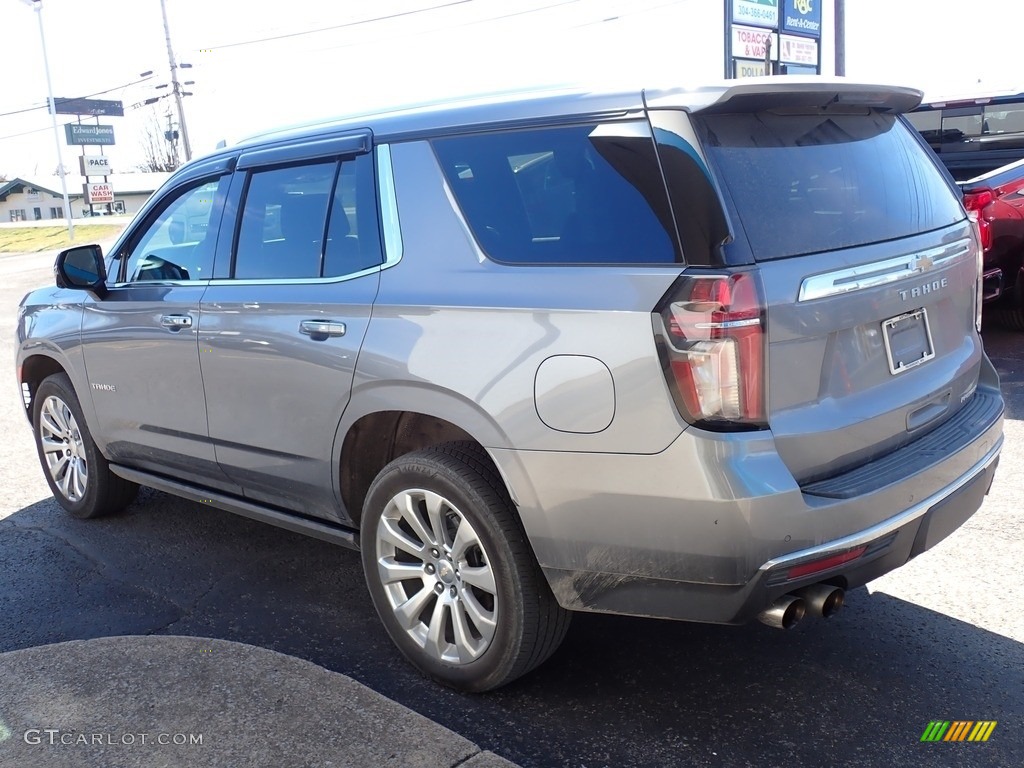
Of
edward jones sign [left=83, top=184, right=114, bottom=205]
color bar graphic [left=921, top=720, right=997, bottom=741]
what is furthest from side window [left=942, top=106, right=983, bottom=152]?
edward jones sign [left=83, top=184, right=114, bottom=205]

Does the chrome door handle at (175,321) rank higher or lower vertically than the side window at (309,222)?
lower

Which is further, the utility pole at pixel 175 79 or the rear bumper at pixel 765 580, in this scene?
the utility pole at pixel 175 79

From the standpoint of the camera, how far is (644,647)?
3730mm

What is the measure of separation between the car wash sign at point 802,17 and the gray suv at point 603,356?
68.5ft

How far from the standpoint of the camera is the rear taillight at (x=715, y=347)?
105 inches

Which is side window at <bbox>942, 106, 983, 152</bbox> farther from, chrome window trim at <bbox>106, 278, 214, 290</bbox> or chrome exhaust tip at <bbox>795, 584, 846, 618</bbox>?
chrome exhaust tip at <bbox>795, 584, 846, 618</bbox>

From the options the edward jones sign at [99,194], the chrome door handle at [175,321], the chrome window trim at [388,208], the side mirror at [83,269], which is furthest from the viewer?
the edward jones sign at [99,194]

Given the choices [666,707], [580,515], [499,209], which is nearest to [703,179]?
[499,209]

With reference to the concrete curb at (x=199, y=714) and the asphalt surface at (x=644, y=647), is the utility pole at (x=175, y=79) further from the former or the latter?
the concrete curb at (x=199, y=714)

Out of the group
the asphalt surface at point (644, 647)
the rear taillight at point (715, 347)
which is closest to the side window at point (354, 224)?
the rear taillight at point (715, 347)

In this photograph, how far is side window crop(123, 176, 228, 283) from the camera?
4.37m

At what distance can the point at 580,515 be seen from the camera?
9.61 ft

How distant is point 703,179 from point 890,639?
1.96m

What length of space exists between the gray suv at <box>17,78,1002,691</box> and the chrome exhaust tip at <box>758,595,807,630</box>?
0.02 meters
